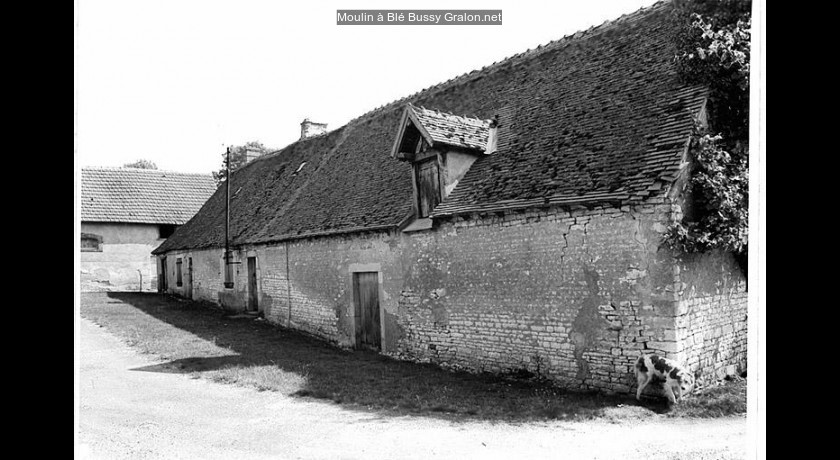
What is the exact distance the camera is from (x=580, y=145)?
9469 millimetres

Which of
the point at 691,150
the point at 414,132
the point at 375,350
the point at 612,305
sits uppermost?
the point at 414,132

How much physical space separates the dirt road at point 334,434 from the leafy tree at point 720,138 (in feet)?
8.35

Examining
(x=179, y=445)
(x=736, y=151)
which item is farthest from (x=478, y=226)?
(x=179, y=445)

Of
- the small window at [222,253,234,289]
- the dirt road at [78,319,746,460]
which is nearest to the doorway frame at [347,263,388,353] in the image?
the dirt road at [78,319,746,460]

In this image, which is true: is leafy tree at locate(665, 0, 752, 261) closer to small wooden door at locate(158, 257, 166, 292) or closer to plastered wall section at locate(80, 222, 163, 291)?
small wooden door at locate(158, 257, 166, 292)

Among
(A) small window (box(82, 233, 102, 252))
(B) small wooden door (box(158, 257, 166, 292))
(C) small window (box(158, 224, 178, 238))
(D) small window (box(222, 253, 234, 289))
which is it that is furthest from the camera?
(C) small window (box(158, 224, 178, 238))

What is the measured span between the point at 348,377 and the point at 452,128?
4.92 meters

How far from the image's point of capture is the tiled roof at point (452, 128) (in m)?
10.8

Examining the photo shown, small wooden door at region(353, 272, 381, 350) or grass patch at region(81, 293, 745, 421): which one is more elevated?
small wooden door at region(353, 272, 381, 350)

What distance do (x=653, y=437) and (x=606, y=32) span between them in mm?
7942

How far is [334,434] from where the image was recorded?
22.3ft

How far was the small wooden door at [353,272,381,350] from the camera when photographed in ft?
40.9

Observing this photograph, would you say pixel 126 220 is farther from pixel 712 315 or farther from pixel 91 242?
pixel 712 315

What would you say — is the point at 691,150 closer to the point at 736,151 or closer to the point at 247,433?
the point at 736,151
